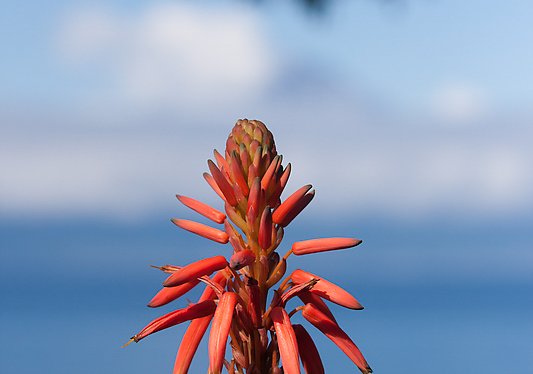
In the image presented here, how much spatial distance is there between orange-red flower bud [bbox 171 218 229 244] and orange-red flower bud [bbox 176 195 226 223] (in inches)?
2.4

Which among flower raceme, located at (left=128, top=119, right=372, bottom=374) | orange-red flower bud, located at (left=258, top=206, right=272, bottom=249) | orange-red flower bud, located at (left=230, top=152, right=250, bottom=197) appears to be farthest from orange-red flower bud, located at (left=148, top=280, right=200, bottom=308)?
orange-red flower bud, located at (left=230, top=152, right=250, bottom=197)

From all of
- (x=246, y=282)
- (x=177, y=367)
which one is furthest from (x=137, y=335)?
(x=246, y=282)

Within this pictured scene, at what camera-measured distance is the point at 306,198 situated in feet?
12.4

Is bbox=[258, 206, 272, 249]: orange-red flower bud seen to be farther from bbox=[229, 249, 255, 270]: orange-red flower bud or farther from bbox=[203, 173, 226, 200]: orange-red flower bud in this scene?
bbox=[203, 173, 226, 200]: orange-red flower bud

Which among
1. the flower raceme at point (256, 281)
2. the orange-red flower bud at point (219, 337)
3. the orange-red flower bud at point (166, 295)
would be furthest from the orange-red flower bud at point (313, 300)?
the orange-red flower bud at point (166, 295)

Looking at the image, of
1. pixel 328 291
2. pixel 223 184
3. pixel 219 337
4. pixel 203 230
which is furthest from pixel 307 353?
pixel 223 184

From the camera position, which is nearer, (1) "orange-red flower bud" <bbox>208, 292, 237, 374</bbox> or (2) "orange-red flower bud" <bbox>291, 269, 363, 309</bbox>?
(1) "orange-red flower bud" <bbox>208, 292, 237, 374</bbox>

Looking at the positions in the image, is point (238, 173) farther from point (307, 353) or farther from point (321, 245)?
point (307, 353)

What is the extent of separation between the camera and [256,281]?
3789mm

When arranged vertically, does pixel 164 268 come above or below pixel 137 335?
above

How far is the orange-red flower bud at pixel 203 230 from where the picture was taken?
392 cm

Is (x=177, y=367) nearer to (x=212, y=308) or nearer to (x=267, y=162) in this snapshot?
(x=212, y=308)

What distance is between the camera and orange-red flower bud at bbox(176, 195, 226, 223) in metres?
4.00

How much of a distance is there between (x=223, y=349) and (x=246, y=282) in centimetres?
34
